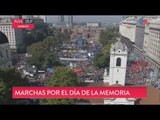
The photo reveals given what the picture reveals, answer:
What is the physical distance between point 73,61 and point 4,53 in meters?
1.58

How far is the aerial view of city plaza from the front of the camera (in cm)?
570

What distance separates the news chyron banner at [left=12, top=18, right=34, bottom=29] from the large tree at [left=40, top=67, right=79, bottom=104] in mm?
1225

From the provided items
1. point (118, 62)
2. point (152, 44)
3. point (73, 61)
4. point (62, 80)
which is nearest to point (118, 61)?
point (118, 62)

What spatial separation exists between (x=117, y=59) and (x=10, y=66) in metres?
2.46

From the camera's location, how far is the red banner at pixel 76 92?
17.4ft

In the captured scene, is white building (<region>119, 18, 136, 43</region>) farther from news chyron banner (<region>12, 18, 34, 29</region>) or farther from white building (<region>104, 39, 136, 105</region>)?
news chyron banner (<region>12, 18, 34, 29</region>)

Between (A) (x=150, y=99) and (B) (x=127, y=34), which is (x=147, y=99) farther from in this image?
(B) (x=127, y=34)

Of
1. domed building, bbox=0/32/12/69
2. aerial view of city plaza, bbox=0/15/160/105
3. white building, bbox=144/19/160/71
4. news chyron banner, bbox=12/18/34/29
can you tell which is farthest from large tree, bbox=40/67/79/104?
white building, bbox=144/19/160/71

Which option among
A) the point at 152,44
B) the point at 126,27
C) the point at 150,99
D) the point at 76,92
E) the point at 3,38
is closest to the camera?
the point at 76,92

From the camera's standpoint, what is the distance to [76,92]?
17.6 ft

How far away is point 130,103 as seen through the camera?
5422 millimetres

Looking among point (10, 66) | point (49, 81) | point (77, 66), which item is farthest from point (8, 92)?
point (77, 66)

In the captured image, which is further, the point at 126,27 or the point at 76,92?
the point at 126,27
